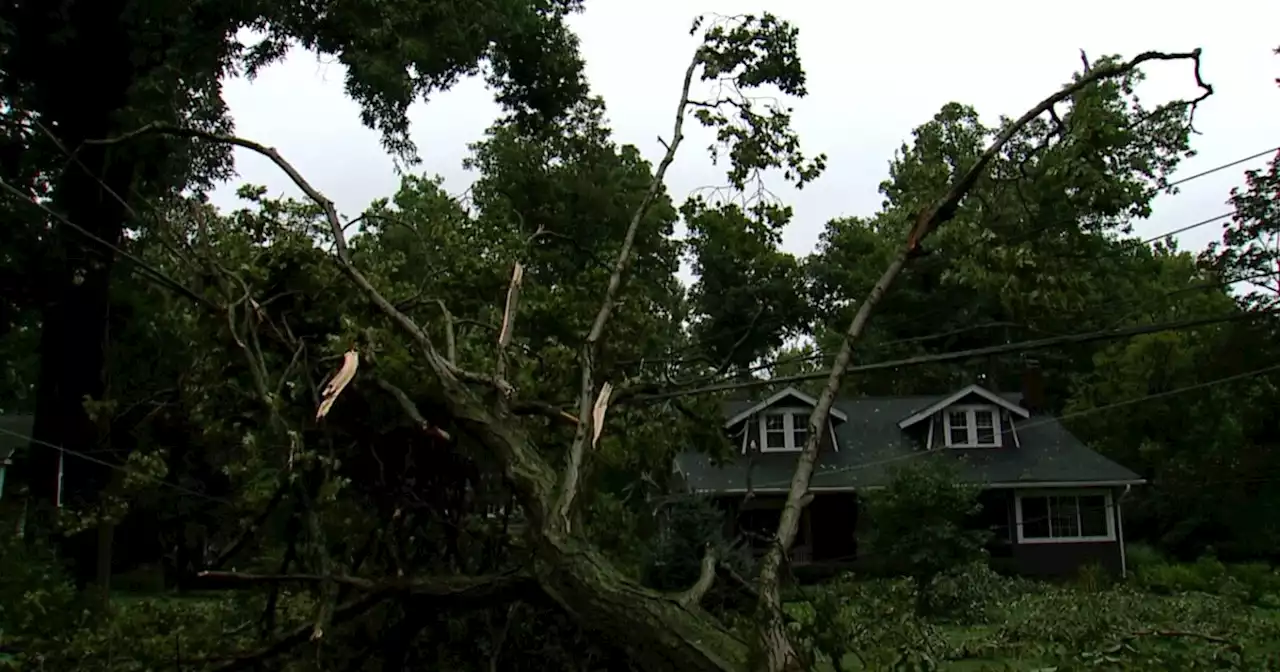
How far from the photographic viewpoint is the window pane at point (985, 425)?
23734 millimetres

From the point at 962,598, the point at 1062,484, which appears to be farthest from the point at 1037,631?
the point at 1062,484

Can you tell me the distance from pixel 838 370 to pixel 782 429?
18.5m

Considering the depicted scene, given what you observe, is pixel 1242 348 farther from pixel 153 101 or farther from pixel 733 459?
pixel 153 101

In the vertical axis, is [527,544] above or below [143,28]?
below

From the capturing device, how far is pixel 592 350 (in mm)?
5918

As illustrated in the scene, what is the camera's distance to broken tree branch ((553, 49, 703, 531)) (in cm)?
489

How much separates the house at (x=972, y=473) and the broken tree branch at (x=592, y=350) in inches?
584

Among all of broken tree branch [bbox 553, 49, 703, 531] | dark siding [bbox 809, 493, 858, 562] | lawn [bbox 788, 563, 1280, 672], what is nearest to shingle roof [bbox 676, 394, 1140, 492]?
dark siding [bbox 809, 493, 858, 562]

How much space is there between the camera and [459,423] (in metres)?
5.29

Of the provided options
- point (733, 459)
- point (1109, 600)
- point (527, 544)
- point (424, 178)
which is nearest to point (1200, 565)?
point (1109, 600)

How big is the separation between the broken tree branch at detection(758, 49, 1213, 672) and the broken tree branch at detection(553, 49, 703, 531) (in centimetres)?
90

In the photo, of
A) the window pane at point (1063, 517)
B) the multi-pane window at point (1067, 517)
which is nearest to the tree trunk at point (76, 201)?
the multi-pane window at point (1067, 517)

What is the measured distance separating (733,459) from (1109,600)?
9205 mm

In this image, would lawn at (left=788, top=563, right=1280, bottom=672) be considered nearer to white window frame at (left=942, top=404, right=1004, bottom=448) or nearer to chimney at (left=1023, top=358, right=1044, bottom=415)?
white window frame at (left=942, top=404, right=1004, bottom=448)
